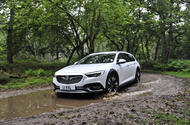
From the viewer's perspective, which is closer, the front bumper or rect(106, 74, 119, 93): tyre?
the front bumper

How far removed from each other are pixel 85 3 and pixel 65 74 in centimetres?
785

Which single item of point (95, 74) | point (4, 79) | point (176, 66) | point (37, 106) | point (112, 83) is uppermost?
point (95, 74)

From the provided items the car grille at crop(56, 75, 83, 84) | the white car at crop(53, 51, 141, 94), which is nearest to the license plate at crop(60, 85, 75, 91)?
the white car at crop(53, 51, 141, 94)

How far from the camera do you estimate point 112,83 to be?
580 cm

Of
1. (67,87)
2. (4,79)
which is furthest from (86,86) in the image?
(4,79)

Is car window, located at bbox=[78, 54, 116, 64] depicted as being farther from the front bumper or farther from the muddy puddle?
the muddy puddle

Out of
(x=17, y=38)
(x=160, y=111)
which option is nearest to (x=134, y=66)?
(x=160, y=111)

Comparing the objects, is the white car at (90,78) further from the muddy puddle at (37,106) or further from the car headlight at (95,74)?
the muddy puddle at (37,106)

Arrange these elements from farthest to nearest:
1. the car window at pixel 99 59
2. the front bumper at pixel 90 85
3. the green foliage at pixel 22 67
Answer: the green foliage at pixel 22 67, the car window at pixel 99 59, the front bumper at pixel 90 85

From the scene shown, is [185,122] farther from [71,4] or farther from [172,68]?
[172,68]

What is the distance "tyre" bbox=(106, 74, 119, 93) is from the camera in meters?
5.53

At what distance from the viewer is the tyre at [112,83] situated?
218 inches

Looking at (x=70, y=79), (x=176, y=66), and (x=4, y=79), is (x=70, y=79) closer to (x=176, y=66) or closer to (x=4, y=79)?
(x=4, y=79)

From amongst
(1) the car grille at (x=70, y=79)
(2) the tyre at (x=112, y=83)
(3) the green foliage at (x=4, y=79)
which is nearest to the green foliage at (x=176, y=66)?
(2) the tyre at (x=112, y=83)
